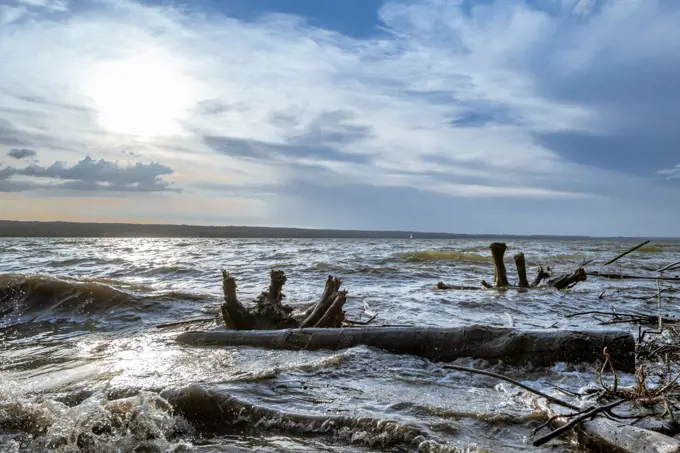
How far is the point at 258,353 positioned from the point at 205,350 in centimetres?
68

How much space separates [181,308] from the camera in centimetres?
1020

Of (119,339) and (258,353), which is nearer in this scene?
(258,353)

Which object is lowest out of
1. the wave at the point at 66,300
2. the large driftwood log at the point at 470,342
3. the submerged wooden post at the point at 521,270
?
the wave at the point at 66,300

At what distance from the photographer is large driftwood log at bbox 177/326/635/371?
5.39m

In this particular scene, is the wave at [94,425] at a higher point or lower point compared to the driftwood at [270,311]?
lower

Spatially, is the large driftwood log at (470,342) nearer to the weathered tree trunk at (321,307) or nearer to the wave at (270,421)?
the weathered tree trunk at (321,307)

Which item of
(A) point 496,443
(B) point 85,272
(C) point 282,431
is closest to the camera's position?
(A) point 496,443

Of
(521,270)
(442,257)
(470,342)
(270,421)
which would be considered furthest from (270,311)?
(442,257)

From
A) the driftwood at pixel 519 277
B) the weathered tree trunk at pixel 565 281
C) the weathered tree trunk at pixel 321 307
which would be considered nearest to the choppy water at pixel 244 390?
the weathered tree trunk at pixel 321 307

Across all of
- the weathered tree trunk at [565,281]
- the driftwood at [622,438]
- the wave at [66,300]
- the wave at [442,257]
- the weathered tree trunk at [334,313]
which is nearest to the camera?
the driftwood at [622,438]

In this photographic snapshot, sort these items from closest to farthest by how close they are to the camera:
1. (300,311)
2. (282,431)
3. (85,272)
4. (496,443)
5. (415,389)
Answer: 1. (496,443)
2. (282,431)
3. (415,389)
4. (300,311)
5. (85,272)

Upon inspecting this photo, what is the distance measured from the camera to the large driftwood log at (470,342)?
539 centimetres

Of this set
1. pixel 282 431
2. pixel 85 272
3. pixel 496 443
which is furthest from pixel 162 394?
pixel 85 272

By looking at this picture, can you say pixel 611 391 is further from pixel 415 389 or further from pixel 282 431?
pixel 282 431
